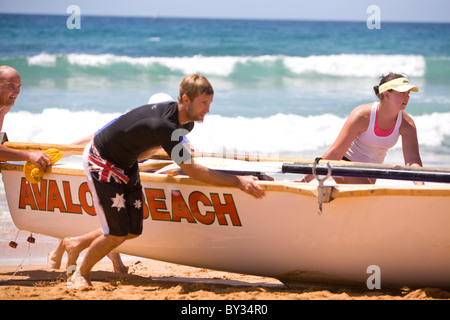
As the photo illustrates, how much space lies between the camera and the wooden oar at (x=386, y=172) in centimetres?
351

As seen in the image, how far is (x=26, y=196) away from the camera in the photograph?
4.43 m

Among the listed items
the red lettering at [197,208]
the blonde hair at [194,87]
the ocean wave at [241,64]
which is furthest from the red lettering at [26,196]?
the ocean wave at [241,64]

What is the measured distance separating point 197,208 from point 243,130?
686cm

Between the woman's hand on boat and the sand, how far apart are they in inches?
25.4

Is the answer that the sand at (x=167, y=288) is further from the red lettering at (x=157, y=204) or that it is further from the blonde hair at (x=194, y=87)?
the blonde hair at (x=194, y=87)

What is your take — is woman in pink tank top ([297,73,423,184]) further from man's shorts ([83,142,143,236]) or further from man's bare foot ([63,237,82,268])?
man's bare foot ([63,237,82,268])

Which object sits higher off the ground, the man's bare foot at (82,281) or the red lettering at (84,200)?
the red lettering at (84,200)

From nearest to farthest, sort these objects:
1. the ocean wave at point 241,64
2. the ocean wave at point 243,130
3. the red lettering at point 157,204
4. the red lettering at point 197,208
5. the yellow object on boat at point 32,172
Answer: the red lettering at point 197,208 < the red lettering at point 157,204 < the yellow object on boat at point 32,172 < the ocean wave at point 243,130 < the ocean wave at point 241,64

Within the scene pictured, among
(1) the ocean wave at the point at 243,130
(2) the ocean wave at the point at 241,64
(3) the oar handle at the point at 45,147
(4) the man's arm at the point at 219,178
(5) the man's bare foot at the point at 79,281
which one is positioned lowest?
(5) the man's bare foot at the point at 79,281

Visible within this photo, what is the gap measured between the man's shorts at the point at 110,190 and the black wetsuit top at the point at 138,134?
2.1 inches

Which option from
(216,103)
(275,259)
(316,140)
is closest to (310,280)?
(275,259)

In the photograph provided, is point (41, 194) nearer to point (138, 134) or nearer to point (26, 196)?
point (26, 196)

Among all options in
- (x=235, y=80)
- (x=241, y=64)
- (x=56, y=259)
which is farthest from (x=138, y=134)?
(x=241, y=64)

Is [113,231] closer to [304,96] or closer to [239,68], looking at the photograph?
[304,96]
